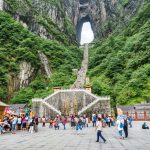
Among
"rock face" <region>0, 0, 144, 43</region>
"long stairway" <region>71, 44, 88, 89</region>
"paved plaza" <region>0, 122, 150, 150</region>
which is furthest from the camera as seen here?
"rock face" <region>0, 0, 144, 43</region>

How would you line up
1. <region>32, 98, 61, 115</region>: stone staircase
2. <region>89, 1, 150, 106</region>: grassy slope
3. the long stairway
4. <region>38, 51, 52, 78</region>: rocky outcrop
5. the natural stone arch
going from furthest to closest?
the natural stone arch
<region>38, 51, 52, 78</region>: rocky outcrop
the long stairway
<region>89, 1, 150, 106</region>: grassy slope
<region>32, 98, 61, 115</region>: stone staircase

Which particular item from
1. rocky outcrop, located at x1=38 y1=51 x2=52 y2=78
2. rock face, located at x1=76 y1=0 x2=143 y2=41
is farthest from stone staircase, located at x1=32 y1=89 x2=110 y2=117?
rock face, located at x1=76 y1=0 x2=143 y2=41

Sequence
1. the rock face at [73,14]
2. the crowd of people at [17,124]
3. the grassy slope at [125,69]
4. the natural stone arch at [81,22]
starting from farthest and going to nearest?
1. the natural stone arch at [81,22]
2. the rock face at [73,14]
3. the grassy slope at [125,69]
4. the crowd of people at [17,124]

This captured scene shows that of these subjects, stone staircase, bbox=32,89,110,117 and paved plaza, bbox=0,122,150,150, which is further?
stone staircase, bbox=32,89,110,117

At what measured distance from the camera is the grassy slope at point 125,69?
5209cm

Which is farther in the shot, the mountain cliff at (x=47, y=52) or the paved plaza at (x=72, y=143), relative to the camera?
the mountain cliff at (x=47, y=52)

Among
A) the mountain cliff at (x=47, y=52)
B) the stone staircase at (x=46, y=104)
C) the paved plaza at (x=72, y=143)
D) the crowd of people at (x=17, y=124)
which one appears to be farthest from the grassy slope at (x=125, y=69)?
the paved plaza at (x=72, y=143)

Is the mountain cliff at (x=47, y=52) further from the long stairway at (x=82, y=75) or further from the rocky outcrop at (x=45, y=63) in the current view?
the long stairway at (x=82, y=75)

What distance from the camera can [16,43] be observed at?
70375 mm

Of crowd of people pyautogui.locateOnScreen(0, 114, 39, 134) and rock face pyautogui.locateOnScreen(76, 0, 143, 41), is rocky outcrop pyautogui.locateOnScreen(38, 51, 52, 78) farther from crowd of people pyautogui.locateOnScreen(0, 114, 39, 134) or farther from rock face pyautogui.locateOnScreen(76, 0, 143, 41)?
rock face pyautogui.locateOnScreen(76, 0, 143, 41)

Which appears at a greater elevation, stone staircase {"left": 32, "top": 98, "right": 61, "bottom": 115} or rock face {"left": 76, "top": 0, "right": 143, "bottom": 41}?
rock face {"left": 76, "top": 0, "right": 143, "bottom": 41}

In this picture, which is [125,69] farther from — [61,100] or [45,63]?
→ [61,100]

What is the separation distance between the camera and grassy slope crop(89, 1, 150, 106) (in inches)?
2051

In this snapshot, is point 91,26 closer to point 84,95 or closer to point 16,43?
point 16,43
